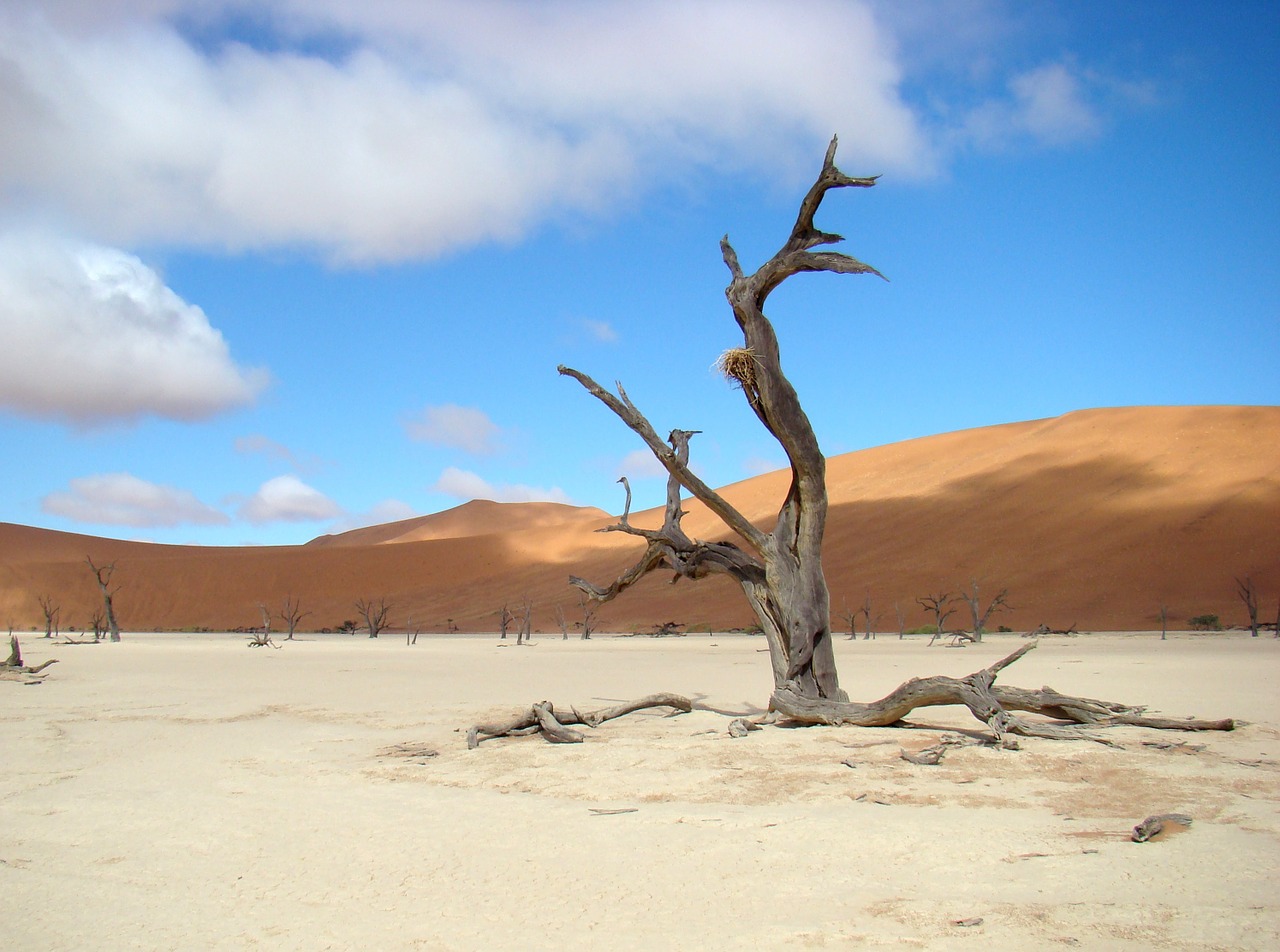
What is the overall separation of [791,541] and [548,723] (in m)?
2.88

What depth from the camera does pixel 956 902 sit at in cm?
389

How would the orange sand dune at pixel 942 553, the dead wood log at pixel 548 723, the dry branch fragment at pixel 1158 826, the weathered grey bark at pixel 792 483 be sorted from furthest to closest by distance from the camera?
1. the orange sand dune at pixel 942 553
2. the weathered grey bark at pixel 792 483
3. the dead wood log at pixel 548 723
4. the dry branch fragment at pixel 1158 826

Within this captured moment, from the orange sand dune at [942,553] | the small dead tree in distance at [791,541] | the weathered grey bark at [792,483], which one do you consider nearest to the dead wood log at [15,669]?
the small dead tree in distance at [791,541]

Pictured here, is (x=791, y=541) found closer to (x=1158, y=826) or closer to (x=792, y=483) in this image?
(x=792, y=483)

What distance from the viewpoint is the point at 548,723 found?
8469 millimetres

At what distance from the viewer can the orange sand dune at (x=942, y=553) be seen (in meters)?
33.0

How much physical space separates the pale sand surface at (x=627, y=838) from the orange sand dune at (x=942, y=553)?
24791mm

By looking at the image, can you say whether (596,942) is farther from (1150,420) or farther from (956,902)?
(1150,420)

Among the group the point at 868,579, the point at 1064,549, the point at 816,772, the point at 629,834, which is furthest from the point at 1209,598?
the point at 629,834

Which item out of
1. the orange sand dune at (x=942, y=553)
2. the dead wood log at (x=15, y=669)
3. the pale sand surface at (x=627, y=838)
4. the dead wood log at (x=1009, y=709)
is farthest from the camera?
the orange sand dune at (x=942, y=553)

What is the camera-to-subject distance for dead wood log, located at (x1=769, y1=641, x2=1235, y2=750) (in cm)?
779

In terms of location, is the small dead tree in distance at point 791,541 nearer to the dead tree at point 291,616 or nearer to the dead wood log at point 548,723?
the dead wood log at point 548,723

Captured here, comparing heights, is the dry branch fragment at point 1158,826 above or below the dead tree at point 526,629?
below

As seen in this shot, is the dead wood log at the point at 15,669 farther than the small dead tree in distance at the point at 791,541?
Yes
